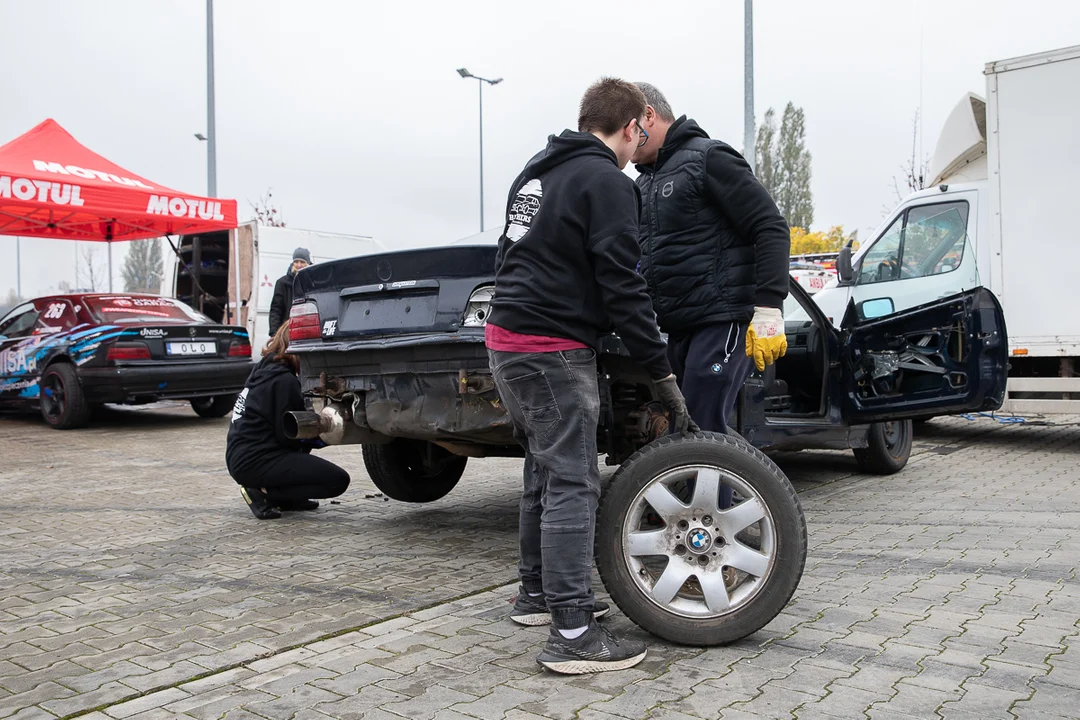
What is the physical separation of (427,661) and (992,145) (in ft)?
23.4

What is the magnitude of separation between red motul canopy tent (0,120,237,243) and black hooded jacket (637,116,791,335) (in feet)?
31.8

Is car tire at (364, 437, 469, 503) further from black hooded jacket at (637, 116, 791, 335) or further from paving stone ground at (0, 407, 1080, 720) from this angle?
black hooded jacket at (637, 116, 791, 335)

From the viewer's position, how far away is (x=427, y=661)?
3082 mm

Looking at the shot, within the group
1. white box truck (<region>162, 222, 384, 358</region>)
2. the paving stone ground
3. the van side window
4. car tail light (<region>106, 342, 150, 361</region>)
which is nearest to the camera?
the paving stone ground

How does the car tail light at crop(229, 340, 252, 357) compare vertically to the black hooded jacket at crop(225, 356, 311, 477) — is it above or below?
above

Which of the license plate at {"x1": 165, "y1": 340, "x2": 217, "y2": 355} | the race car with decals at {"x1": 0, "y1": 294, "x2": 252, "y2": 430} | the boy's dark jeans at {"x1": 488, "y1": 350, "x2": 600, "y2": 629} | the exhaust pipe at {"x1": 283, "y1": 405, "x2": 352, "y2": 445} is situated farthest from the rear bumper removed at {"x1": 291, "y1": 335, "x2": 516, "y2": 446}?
the license plate at {"x1": 165, "y1": 340, "x2": 217, "y2": 355}

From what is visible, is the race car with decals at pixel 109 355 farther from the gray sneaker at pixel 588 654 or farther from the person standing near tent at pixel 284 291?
the gray sneaker at pixel 588 654

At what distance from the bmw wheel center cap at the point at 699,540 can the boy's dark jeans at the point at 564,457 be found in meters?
0.32

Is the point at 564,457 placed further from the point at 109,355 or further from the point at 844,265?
the point at 109,355

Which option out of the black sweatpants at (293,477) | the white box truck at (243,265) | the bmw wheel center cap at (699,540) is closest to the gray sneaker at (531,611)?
the bmw wheel center cap at (699,540)

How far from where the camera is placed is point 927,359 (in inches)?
241

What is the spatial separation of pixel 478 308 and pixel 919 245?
222 inches

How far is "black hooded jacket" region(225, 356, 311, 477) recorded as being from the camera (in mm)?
5441

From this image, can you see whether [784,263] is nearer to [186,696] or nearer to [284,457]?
[186,696]
